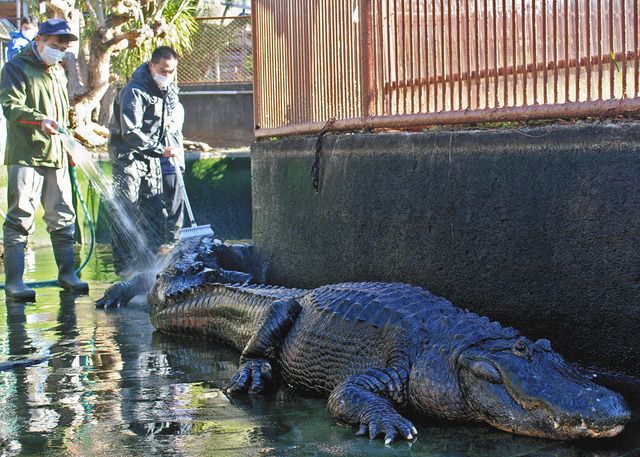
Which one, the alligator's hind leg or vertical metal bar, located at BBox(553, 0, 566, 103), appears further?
the alligator's hind leg

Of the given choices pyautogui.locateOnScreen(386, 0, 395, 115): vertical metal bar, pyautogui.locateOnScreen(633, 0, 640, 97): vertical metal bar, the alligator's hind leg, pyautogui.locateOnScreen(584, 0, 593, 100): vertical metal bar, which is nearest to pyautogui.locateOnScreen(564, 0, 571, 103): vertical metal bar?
pyautogui.locateOnScreen(584, 0, 593, 100): vertical metal bar

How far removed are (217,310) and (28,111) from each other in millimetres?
2899

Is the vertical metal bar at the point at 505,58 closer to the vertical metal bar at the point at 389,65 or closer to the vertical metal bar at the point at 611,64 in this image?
the vertical metal bar at the point at 611,64

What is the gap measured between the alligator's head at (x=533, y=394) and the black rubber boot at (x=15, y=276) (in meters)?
4.93

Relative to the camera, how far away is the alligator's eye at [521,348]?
3.68m

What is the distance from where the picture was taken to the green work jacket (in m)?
7.96

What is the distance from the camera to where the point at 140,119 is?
9789mm

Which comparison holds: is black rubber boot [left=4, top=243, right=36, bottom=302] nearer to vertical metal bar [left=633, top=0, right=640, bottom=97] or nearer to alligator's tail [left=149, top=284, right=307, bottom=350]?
alligator's tail [left=149, top=284, right=307, bottom=350]

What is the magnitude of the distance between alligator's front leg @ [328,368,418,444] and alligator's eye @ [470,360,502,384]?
32cm

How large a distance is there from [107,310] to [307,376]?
314 centimetres

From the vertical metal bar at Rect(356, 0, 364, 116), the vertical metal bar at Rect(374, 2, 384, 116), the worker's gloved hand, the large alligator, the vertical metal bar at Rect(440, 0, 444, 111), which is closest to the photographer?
the large alligator

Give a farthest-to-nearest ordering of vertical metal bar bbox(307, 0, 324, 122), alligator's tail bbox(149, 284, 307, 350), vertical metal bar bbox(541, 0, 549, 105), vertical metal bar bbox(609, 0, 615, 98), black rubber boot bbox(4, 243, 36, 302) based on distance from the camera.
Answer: black rubber boot bbox(4, 243, 36, 302)
vertical metal bar bbox(307, 0, 324, 122)
alligator's tail bbox(149, 284, 307, 350)
vertical metal bar bbox(541, 0, 549, 105)
vertical metal bar bbox(609, 0, 615, 98)

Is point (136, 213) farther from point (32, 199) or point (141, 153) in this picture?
point (32, 199)

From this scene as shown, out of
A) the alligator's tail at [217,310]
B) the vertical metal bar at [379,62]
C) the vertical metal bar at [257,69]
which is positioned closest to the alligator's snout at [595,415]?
the alligator's tail at [217,310]
